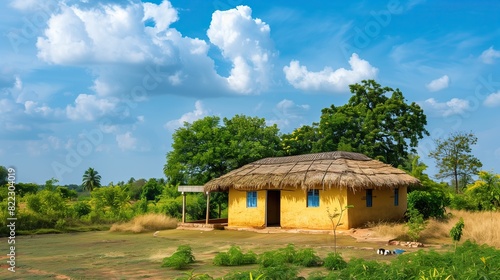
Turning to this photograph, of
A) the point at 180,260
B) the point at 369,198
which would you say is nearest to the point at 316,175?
the point at 369,198

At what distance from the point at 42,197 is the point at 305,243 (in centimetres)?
1301

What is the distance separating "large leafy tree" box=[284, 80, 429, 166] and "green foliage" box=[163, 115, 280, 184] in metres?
4.46

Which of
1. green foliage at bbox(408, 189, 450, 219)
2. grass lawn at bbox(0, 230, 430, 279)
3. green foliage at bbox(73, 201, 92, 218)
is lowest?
grass lawn at bbox(0, 230, 430, 279)

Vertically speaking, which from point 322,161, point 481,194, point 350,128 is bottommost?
point 481,194

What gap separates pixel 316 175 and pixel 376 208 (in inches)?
122

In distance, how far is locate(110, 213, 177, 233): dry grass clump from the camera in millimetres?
20672

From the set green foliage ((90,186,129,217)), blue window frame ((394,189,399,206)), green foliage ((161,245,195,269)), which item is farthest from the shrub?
green foliage ((90,186,129,217))

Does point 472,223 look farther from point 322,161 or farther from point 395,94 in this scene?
point 395,94

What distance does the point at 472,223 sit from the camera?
15.0 meters

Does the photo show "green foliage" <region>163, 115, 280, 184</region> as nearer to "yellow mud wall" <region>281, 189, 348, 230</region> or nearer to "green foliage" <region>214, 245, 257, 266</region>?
"yellow mud wall" <region>281, 189, 348, 230</region>

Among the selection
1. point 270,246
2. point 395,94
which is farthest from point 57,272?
point 395,94

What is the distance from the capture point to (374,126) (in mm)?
31188

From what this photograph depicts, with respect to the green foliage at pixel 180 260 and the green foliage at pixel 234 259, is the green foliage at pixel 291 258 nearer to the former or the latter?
the green foliage at pixel 234 259

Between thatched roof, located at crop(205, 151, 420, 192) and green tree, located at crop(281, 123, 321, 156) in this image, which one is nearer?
thatched roof, located at crop(205, 151, 420, 192)
